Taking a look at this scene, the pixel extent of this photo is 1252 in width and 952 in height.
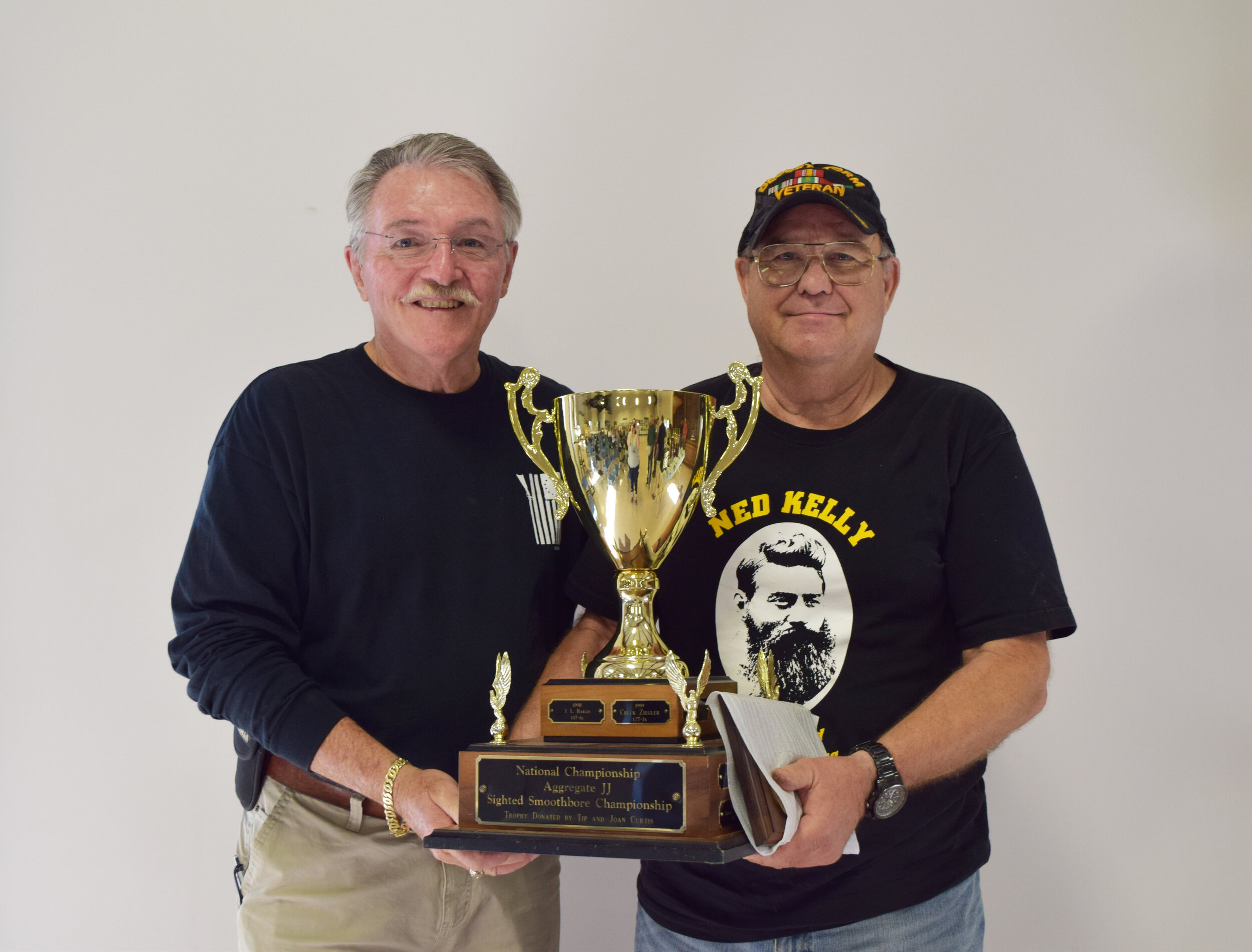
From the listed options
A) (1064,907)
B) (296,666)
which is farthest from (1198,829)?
(296,666)

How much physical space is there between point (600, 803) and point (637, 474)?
437 millimetres

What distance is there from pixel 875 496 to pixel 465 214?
0.83m

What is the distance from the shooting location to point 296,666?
1543mm

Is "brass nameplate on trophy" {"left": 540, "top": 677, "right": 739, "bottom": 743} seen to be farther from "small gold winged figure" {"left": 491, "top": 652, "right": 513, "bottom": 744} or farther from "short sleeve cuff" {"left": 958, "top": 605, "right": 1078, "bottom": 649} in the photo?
"short sleeve cuff" {"left": 958, "top": 605, "right": 1078, "bottom": 649}

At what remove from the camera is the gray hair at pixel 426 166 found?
5.80ft

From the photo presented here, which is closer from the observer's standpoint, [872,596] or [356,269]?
[872,596]

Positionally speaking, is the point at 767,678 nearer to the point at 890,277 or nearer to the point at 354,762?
the point at 354,762

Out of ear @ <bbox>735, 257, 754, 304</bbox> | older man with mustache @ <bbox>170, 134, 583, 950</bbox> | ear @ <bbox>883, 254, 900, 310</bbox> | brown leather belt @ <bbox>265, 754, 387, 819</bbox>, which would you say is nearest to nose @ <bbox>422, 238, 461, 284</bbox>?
older man with mustache @ <bbox>170, 134, 583, 950</bbox>

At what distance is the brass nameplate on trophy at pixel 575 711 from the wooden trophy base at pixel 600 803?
0.03 m

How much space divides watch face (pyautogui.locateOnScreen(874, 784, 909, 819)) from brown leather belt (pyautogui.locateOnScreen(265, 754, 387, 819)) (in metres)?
0.78

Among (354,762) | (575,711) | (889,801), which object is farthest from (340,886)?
(889,801)

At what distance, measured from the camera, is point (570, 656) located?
1.66 metres

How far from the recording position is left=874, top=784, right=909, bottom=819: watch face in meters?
1.30

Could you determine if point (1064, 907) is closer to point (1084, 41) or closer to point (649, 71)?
point (1084, 41)
